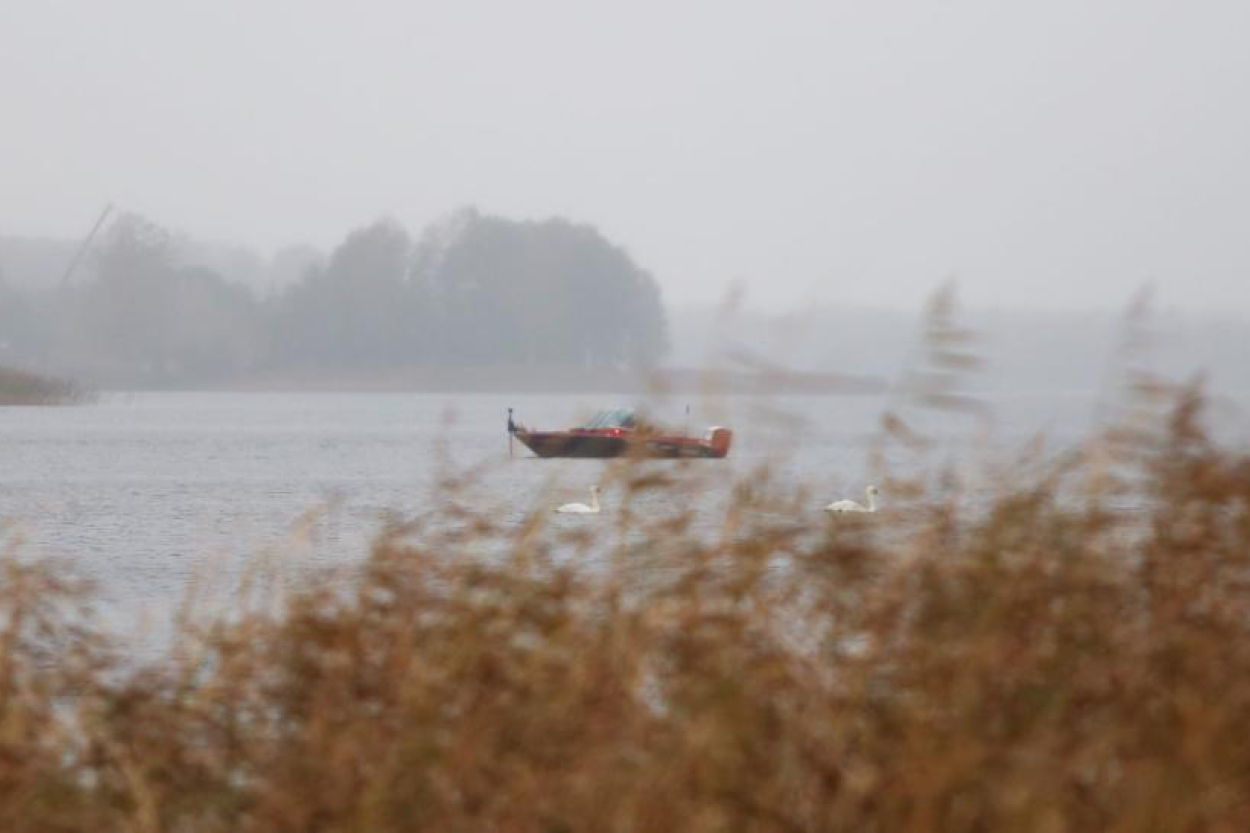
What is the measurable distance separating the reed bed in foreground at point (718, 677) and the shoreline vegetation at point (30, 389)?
12707 centimetres

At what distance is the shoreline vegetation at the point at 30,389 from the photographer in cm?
13212

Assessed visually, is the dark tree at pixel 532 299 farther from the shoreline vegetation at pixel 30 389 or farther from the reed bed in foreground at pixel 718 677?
the reed bed in foreground at pixel 718 677

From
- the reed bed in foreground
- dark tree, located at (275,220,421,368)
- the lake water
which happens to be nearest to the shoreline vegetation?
the lake water

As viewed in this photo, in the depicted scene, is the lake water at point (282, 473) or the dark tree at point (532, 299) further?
the dark tree at point (532, 299)

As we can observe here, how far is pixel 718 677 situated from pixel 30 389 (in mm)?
134208

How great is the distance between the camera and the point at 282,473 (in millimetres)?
70062

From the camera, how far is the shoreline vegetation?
13212 centimetres

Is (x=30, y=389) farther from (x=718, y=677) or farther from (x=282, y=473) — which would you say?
(x=718, y=677)

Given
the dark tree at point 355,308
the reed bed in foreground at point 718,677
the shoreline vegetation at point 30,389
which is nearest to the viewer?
the reed bed in foreground at point 718,677

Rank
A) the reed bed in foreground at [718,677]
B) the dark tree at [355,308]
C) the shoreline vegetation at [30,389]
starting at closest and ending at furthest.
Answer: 1. the reed bed in foreground at [718,677]
2. the shoreline vegetation at [30,389]
3. the dark tree at [355,308]

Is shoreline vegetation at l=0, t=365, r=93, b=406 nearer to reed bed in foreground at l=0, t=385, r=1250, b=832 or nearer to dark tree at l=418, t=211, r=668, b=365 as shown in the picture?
dark tree at l=418, t=211, r=668, b=365

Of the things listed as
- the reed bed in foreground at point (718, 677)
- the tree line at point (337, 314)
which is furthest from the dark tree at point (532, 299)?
the reed bed in foreground at point (718, 677)

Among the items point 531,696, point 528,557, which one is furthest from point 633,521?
point 531,696

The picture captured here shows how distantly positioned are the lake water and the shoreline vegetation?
58.4 inches
